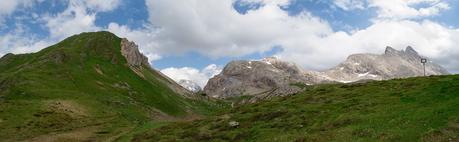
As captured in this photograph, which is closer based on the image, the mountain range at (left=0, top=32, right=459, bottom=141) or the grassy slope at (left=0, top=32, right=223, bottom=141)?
the mountain range at (left=0, top=32, right=459, bottom=141)

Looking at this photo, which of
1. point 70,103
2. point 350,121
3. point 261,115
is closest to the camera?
point 350,121

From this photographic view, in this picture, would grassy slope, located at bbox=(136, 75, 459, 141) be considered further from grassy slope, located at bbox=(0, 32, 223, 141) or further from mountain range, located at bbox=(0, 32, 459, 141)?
grassy slope, located at bbox=(0, 32, 223, 141)

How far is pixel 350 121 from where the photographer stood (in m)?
54.6

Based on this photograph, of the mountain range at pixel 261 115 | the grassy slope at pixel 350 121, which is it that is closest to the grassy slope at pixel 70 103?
the mountain range at pixel 261 115

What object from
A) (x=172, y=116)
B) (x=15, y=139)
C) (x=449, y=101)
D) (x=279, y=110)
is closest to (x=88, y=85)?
(x=172, y=116)

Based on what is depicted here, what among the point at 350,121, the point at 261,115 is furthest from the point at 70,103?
the point at 350,121

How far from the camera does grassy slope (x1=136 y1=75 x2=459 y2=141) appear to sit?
4497 centimetres

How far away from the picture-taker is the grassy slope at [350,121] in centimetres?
4497

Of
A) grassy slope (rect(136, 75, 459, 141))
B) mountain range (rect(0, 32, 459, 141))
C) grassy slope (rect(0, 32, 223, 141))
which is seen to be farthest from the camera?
grassy slope (rect(0, 32, 223, 141))

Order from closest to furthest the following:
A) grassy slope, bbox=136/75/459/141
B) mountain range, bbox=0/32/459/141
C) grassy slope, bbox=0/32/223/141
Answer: grassy slope, bbox=136/75/459/141 → mountain range, bbox=0/32/459/141 → grassy slope, bbox=0/32/223/141

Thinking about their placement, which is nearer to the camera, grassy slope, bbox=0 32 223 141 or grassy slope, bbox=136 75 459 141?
grassy slope, bbox=136 75 459 141

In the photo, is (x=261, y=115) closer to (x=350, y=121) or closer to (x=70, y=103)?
(x=350, y=121)

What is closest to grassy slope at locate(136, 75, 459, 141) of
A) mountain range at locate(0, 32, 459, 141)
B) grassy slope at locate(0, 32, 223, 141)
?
mountain range at locate(0, 32, 459, 141)

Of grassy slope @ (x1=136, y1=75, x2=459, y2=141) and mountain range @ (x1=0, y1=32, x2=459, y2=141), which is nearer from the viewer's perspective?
grassy slope @ (x1=136, y1=75, x2=459, y2=141)
